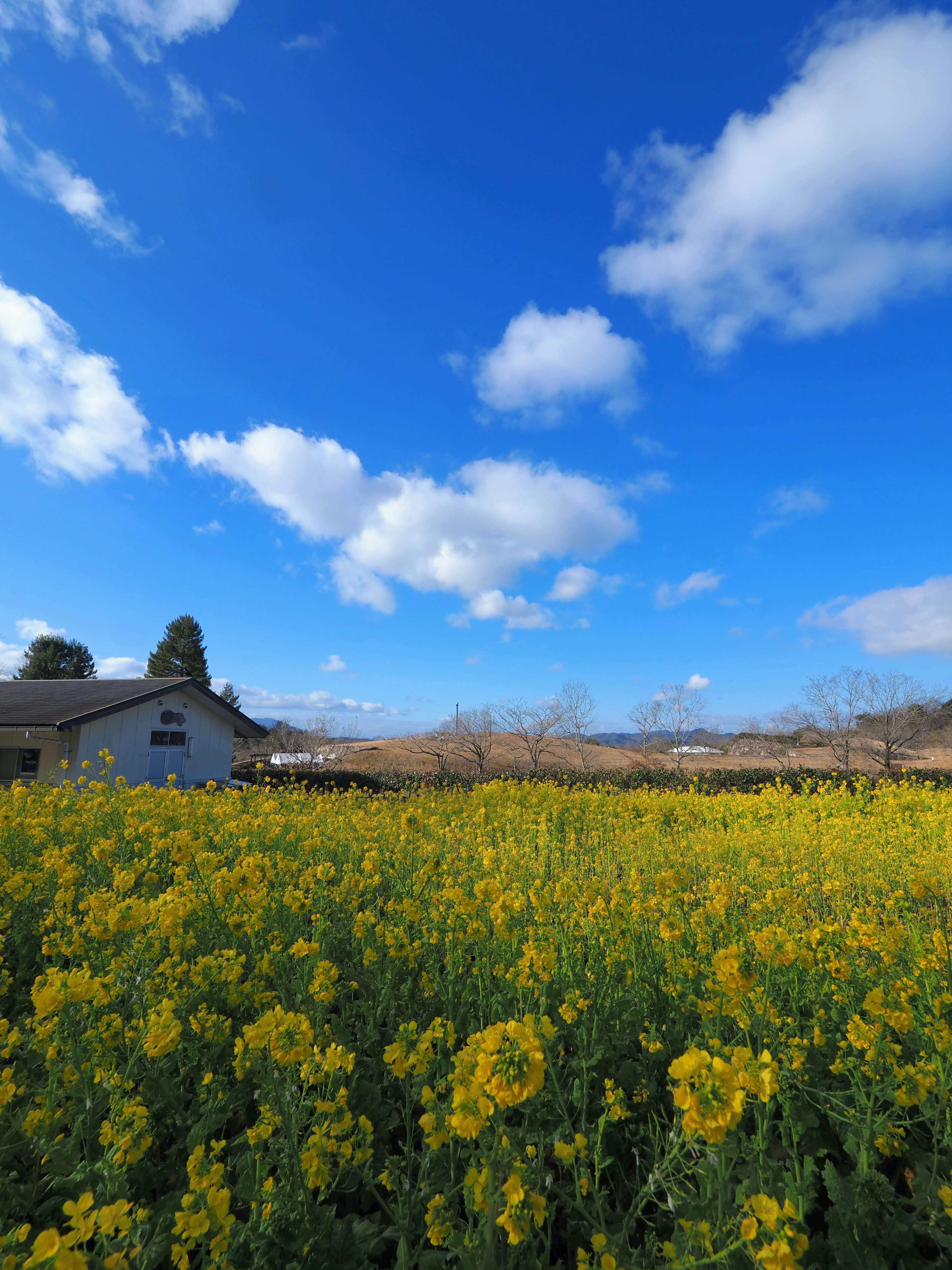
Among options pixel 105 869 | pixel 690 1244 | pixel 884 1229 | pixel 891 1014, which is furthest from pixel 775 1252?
pixel 105 869

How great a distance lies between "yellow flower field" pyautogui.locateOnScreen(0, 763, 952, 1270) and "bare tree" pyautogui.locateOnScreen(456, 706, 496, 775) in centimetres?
2452

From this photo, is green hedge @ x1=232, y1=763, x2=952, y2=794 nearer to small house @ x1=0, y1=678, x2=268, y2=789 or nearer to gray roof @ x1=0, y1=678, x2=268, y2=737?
small house @ x1=0, y1=678, x2=268, y2=789

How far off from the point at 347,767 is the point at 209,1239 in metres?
32.4

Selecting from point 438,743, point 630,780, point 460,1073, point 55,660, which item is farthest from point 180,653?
point 460,1073

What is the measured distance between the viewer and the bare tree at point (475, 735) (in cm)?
2925

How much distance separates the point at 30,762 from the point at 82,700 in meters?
2.26

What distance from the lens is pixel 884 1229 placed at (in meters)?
1.85

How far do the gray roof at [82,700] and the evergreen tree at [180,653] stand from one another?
93.3 ft

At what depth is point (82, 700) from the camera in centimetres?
1836

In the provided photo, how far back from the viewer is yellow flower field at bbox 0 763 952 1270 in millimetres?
1644

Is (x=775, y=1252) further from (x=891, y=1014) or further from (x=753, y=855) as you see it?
(x=753, y=855)

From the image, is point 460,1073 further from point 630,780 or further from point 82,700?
point 82,700

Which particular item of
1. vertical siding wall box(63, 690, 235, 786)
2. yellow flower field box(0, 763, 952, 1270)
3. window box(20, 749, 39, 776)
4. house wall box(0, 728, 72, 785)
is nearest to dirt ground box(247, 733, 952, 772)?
vertical siding wall box(63, 690, 235, 786)

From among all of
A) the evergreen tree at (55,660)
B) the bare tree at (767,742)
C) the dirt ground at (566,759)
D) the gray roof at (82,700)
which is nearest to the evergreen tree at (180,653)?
the evergreen tree at (55,660)
